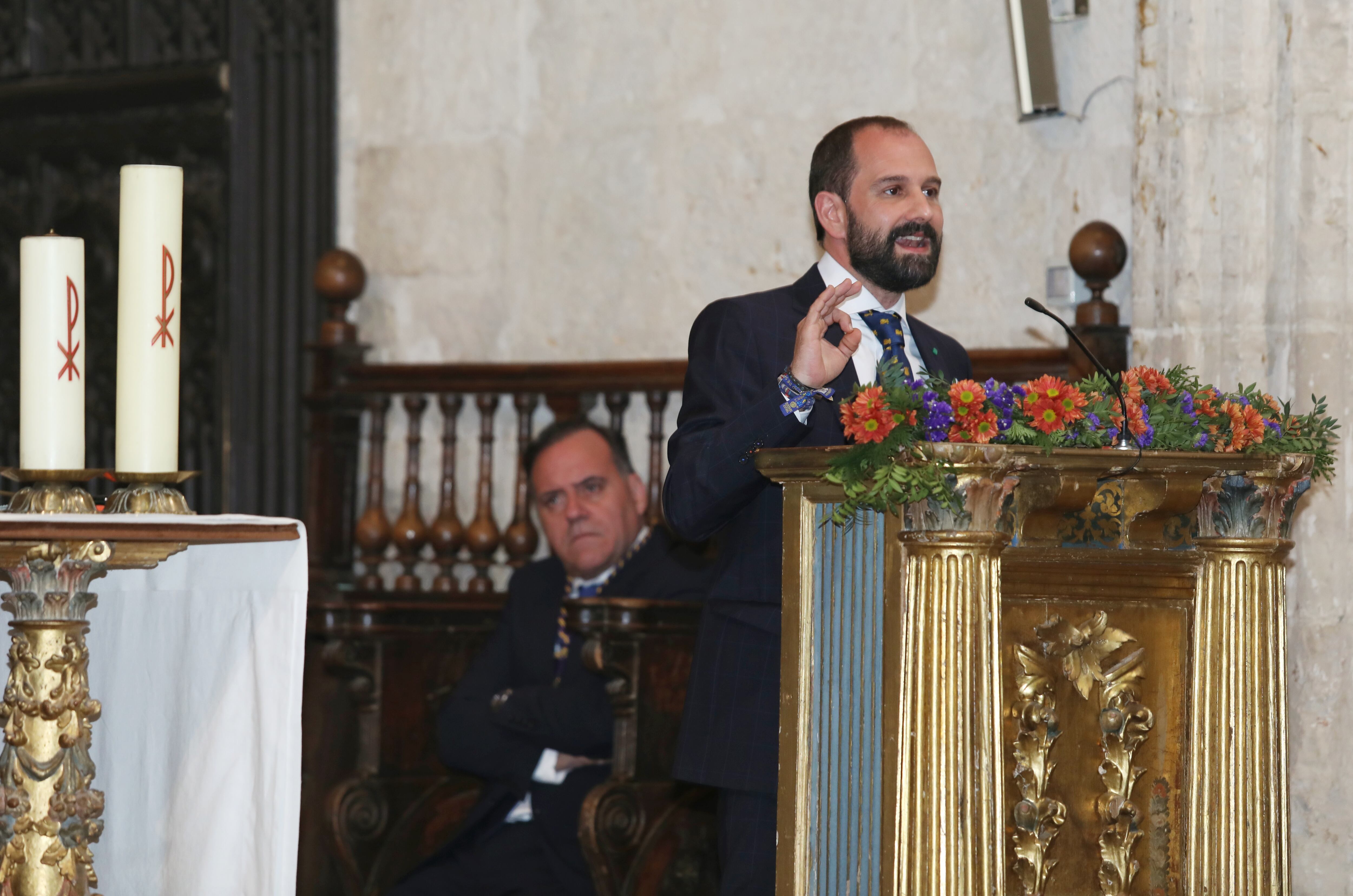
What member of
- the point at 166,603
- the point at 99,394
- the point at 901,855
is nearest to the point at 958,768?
the point at 901,855

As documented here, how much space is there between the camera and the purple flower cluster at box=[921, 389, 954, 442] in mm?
2422

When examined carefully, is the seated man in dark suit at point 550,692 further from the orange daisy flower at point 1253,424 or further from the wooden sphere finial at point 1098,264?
the orange daisy flower at point 1253,424

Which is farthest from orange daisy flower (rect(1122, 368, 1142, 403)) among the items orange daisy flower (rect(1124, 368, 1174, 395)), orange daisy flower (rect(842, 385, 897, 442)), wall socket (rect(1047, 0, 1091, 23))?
wall socket (rect(1047, 0, 1091, 23))

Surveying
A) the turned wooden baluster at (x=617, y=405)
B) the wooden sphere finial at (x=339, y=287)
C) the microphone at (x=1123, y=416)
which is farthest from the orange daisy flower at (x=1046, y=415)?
the wooden sphere finial at (x=339, y=287)

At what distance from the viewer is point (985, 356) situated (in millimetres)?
4672

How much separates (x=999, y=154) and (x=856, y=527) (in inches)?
105

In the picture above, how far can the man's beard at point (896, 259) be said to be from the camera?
122 inches

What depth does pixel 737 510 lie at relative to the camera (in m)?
2.90

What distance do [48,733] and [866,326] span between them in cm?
161

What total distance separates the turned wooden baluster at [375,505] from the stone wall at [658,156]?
0.28m

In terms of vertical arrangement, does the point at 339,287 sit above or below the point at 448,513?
above

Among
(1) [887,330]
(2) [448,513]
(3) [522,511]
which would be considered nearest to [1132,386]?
(1) [887,330]

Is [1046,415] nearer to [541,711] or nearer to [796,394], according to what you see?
[796,394]

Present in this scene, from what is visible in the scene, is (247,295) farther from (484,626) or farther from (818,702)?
(818,702)
